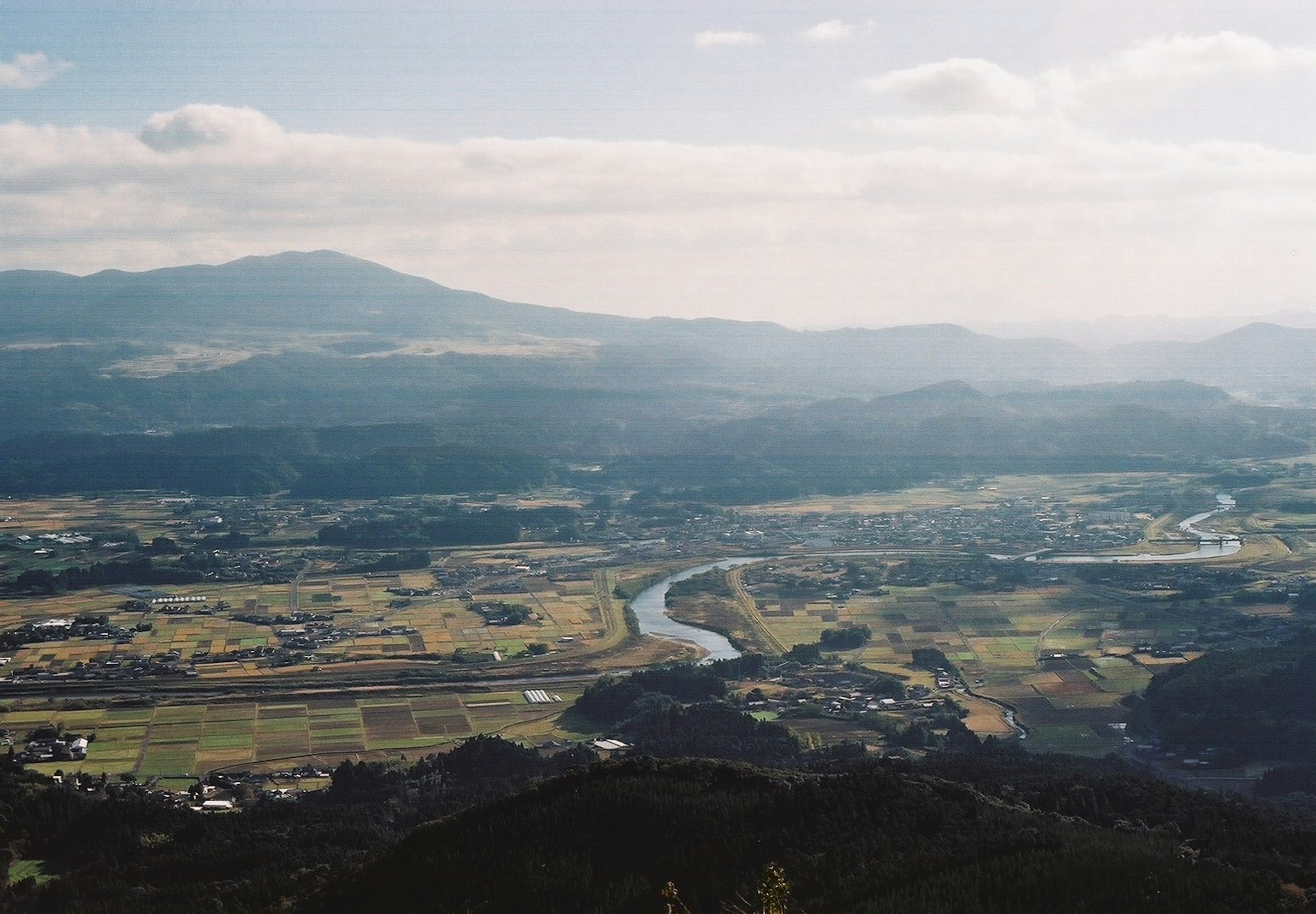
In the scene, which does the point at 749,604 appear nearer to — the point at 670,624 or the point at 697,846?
the point at 670,624

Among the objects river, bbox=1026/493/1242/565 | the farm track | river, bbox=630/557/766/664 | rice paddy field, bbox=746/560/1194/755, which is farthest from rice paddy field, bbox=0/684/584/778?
river, bbox=1026/493/1242/565

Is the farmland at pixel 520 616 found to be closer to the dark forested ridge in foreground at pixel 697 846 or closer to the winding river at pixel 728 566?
the winding river at pixel 728 566

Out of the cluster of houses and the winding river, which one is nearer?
the cluster of houses

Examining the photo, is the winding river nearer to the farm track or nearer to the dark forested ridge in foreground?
the farm track

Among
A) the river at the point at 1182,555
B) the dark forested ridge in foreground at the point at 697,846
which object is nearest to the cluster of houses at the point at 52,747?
the dark forested ridge in foreground at the point at 697,846

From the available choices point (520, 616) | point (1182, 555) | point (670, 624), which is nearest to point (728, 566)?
point (670, 624)

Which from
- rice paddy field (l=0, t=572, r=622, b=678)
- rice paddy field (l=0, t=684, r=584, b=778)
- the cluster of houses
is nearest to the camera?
the cluster of houses
